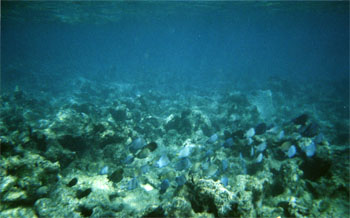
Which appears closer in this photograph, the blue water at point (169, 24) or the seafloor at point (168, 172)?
the seafloor at point (168, 172)

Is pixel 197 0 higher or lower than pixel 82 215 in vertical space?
higher

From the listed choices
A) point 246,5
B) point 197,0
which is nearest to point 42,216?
point 197,0

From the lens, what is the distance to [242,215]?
370 cm

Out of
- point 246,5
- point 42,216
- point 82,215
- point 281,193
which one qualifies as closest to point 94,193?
point 82,215

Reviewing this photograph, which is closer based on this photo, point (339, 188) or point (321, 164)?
point (339, 188)

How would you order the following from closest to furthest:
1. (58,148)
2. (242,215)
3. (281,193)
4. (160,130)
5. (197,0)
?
(242,215), (281,193), (58,148), (160,130), (197,0)

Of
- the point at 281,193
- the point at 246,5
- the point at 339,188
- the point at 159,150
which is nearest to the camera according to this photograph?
the point at 339,188

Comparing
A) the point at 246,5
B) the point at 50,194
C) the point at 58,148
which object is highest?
the point at 246,5

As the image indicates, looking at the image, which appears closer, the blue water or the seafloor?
the seafloor

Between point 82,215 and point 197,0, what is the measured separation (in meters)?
27.3

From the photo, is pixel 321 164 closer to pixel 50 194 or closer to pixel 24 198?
pixel 50 194

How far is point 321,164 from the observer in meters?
6.16

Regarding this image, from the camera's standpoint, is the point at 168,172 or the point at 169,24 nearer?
the point at 168,172

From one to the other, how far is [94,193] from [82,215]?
2.90 ft
